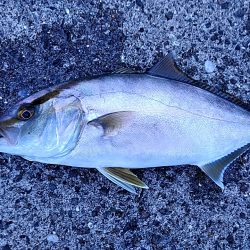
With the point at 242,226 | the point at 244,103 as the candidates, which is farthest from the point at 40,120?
the point at 242,226

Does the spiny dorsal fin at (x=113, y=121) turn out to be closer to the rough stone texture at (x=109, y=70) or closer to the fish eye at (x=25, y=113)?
the fish eye at (x=25, y=113)

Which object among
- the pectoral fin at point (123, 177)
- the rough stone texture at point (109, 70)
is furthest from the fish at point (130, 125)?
the rough stone texture at point (109, 70)

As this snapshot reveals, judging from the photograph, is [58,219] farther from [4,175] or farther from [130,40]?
[130,40]

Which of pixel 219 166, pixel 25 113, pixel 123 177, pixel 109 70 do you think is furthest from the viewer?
pixel 109 70

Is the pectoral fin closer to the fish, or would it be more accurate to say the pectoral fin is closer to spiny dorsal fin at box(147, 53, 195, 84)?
the fish

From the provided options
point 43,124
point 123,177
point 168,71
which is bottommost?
point 123,177

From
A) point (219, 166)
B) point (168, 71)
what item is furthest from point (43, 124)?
point (219, 166)

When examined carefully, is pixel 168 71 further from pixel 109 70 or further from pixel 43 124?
pixel 43 124
